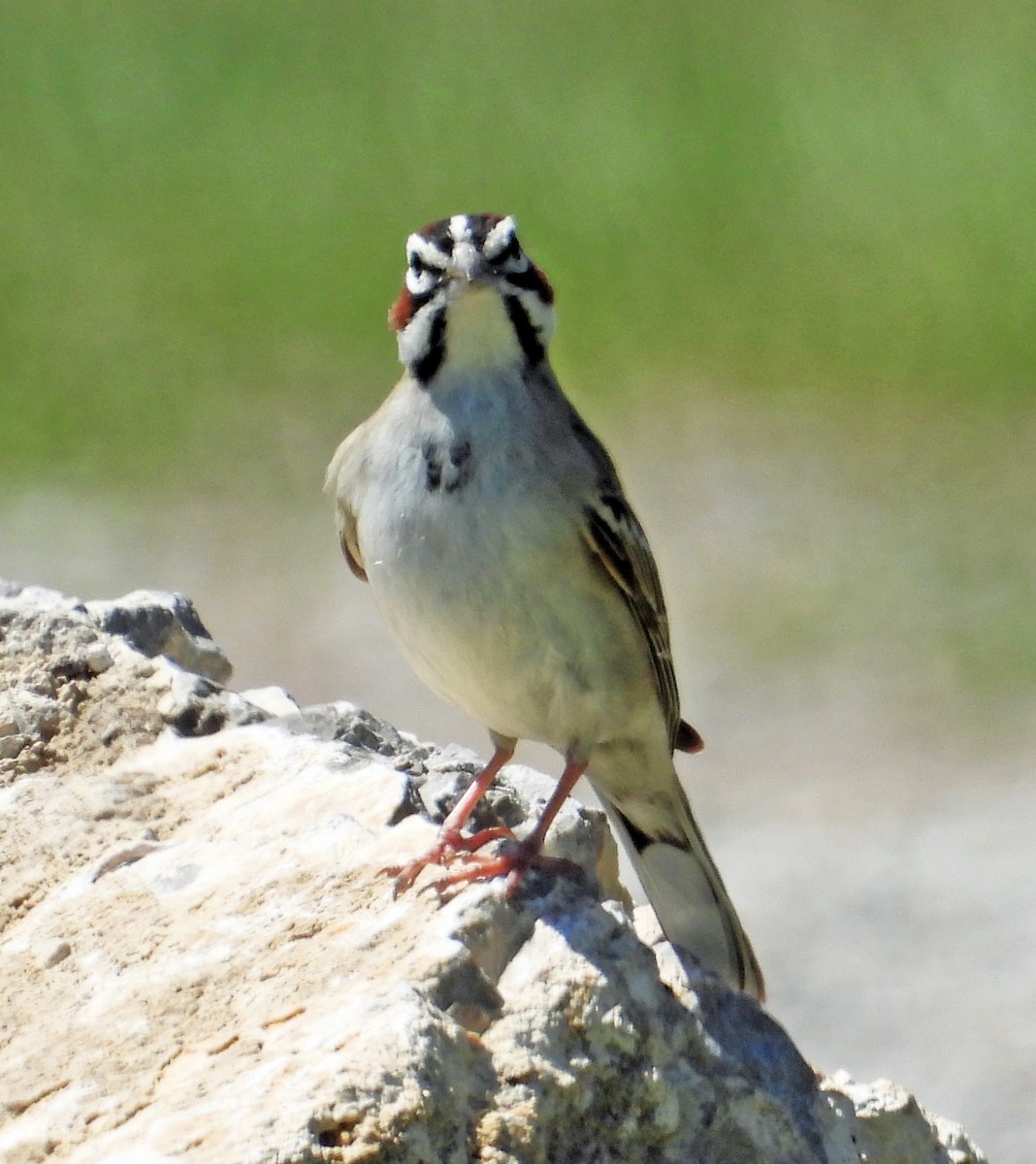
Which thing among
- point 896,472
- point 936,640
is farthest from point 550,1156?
point 896,472

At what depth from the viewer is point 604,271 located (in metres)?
15.0

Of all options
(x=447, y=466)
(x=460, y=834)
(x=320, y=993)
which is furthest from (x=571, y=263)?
(x=320, y=993)

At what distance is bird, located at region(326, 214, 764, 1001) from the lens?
5.53 m

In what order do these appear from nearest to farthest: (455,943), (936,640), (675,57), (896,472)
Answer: (455,943) → (936,640) → (896,472) → (675,57)

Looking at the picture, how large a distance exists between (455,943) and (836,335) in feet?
38.3

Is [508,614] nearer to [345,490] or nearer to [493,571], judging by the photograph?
[493,571]

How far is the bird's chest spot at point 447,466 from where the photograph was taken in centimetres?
555

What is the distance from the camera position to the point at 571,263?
1492 centimetres

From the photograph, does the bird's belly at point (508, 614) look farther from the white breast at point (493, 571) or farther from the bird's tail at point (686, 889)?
the bird's tail at point (686, 889)

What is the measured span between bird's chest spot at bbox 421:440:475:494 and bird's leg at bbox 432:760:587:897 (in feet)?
2.44

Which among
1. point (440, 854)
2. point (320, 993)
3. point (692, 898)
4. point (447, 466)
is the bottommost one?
point (320, 993)

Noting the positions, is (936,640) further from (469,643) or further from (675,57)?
(469,643)

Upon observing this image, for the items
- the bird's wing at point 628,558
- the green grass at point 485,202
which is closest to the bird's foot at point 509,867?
the bird's wing at point 628,558

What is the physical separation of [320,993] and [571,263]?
35.7 feet
